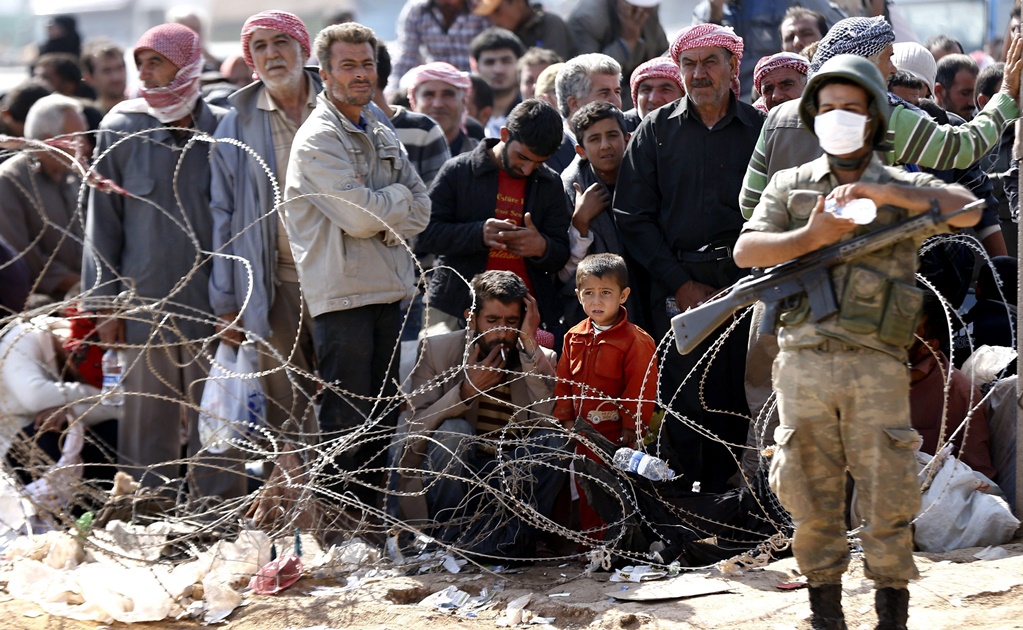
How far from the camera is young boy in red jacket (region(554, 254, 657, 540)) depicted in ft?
19.2

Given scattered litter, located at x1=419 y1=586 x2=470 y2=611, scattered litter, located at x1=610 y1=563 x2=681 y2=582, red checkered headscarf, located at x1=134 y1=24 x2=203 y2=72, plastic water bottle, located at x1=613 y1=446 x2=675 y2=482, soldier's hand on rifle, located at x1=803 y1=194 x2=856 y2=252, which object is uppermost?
red checkered headscarf, located at x1=134 y1=24 x2=203 y2=72

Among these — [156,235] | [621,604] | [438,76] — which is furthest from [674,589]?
[438,76]

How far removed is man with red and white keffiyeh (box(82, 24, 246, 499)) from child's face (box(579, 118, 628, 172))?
2.02 meters

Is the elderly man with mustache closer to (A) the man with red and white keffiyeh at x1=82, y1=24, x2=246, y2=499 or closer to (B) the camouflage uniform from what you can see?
(B) the camouflage uniform

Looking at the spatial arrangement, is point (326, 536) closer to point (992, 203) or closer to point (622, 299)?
point (622, 299)

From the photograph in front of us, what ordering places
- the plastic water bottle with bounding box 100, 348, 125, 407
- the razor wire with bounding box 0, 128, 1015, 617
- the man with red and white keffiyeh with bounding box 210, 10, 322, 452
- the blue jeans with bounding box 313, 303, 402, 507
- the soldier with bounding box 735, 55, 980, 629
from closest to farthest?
1. the soldier with bounding box 735, 55, 980, 629
2. the razor wire with bounding box 0, 128, 1015, 617
3. the blue jeans with bounding box 313, 303, 402, 507
4. the man with red and white keffiyeh with bounding box 210, 10, 322, 452
5. the plastic water bottle with bounding box 100, 348, 125, 407

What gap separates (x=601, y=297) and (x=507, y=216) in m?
0.91

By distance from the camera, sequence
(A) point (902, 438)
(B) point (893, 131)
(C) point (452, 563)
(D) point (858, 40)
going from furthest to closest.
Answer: (C) point (452, 563), (D) point (858, 40), (B) point (893, 131), (A) point (902, 438)

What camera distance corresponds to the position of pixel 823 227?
13.0 ft

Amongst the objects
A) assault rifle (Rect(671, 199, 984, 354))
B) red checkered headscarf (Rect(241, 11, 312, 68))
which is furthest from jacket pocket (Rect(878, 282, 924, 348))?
red checkered headscarf (Rect(241, 11, 312, 68))

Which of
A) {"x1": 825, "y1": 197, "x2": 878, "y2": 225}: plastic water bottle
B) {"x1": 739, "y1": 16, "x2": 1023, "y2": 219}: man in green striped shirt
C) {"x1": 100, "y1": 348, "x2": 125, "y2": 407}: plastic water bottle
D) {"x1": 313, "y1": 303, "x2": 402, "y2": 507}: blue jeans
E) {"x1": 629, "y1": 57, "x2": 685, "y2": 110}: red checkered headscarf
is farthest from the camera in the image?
{"x1": 629, "y1": 57, "x2": 685, "y2": 110}: red checkered headscarf

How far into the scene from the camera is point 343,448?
5.14 metres

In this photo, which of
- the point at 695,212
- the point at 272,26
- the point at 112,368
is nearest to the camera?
the point at 695,212

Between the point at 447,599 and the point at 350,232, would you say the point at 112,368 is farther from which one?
the point at 447,599
